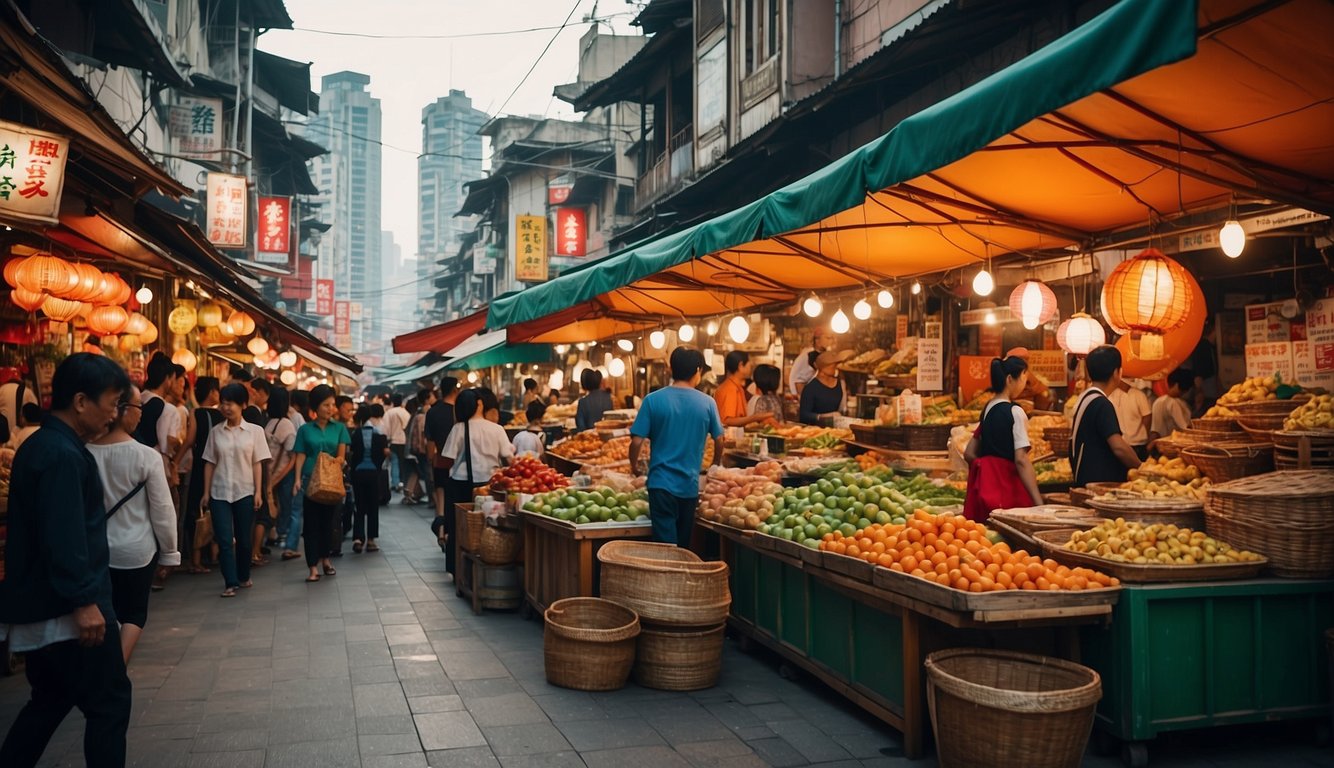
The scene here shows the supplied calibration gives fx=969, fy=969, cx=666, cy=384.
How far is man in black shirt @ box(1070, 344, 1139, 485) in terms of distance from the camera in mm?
6934

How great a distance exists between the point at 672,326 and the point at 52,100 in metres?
10.8

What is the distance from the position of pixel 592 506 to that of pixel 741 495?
1.21m

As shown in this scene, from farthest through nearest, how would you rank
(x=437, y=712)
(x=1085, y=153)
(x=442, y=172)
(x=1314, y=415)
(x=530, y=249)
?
(x=442, y=172), (x=530, y=249), (x=1085, y=153), (x=1314, y=415), (x=437, y=712)

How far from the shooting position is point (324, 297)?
162ft

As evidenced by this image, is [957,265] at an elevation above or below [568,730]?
above

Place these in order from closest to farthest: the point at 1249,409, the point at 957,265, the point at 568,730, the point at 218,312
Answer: the point at 568,730
the point at 1249,409
the point at 957,265
the point at 218,312

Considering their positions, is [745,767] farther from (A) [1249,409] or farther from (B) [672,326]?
(B) [672,326]

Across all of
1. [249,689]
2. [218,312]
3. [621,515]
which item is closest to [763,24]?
[218,312]

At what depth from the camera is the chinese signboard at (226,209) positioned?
2342 cm

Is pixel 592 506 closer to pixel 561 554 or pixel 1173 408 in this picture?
pixel 561 554

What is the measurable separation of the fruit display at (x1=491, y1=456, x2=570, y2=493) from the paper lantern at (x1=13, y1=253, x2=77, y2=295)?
4.35 m

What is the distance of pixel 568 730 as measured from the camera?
5.36 metres

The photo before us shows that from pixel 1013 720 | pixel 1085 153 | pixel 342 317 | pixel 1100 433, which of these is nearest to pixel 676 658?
pixel 1013 720

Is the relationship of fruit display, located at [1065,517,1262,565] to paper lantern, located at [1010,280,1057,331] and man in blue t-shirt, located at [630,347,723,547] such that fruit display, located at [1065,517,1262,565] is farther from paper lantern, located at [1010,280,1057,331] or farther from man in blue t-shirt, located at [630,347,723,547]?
paper lantern, located at [1010,280,1057,331]
